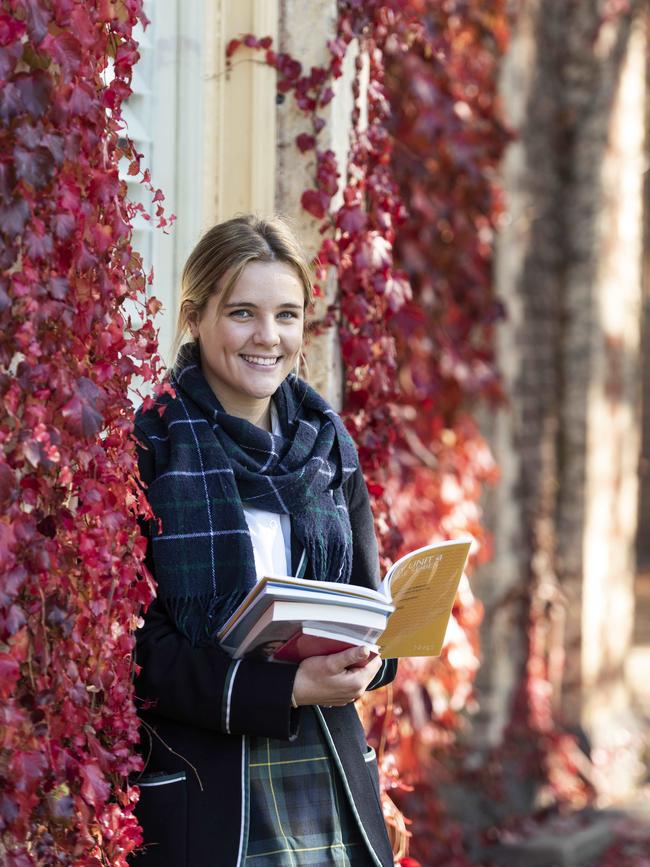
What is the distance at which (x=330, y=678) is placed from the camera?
2186 mm

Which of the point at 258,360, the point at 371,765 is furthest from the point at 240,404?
the point at 371,765

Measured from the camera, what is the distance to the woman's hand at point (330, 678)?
7.13 ft

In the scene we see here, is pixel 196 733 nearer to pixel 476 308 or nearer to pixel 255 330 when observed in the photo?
pixel 255 330

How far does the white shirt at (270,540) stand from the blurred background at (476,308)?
856 mm

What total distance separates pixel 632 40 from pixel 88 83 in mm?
4754

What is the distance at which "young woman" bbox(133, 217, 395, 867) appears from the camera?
85.0 inches

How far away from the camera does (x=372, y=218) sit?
3434 mm

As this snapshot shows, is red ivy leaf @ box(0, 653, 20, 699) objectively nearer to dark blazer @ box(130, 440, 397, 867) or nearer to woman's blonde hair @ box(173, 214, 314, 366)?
Result: dark blazer @ box(130, 440, 397, 867)

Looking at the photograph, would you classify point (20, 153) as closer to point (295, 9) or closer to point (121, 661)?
point (121, 661)

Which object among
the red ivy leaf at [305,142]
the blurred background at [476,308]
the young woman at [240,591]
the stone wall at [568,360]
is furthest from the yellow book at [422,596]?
the stone wall at [568,360]

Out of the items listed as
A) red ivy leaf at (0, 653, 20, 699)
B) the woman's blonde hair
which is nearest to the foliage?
red ivy leaf at (0, 653, 20, 699)

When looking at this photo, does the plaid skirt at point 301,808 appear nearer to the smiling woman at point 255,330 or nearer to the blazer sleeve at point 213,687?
the blazer sleeve at point 213,687

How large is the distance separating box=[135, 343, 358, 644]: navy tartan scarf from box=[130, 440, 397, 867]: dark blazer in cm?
5

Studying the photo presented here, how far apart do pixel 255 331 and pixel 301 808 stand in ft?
2.61
